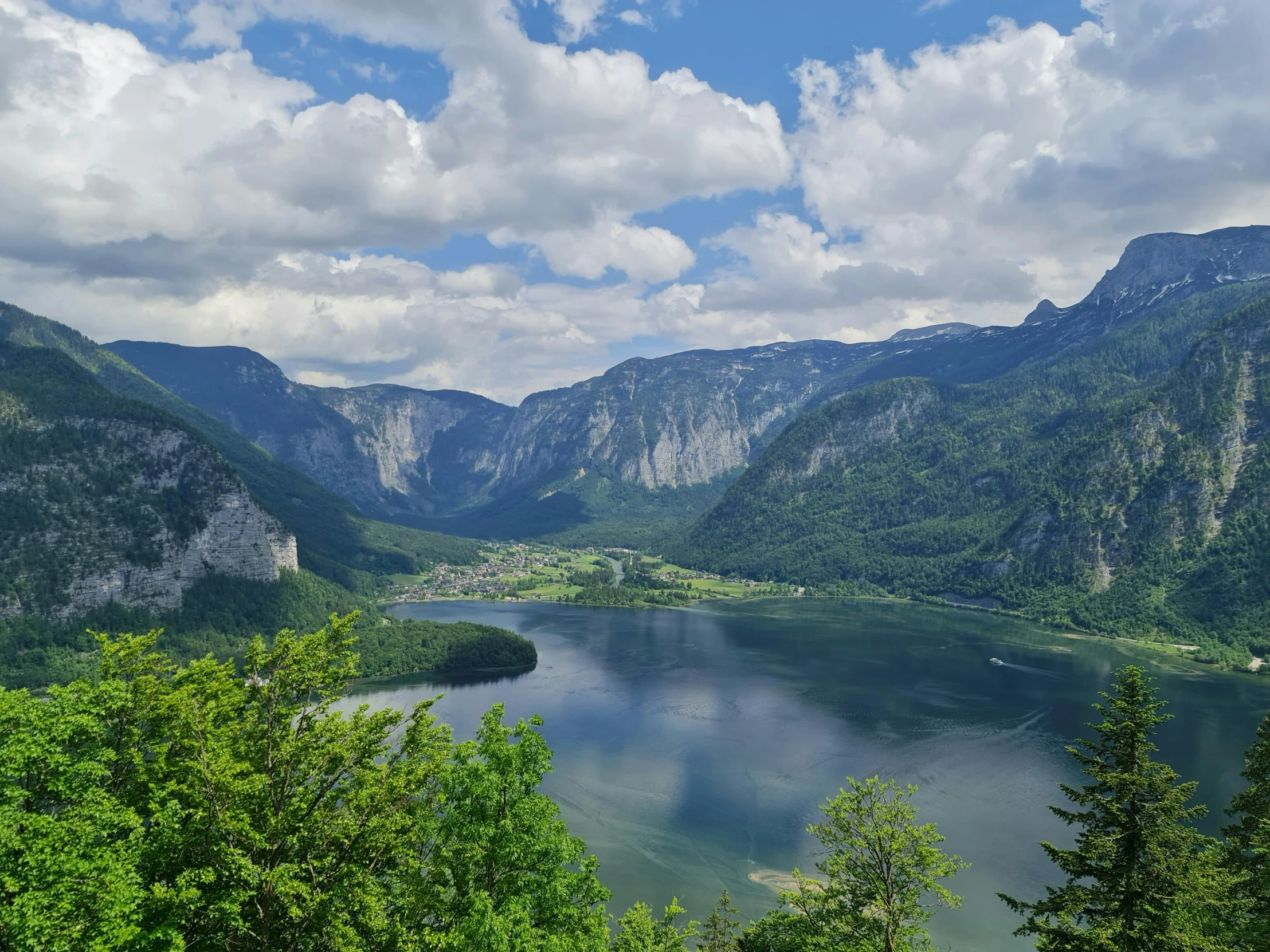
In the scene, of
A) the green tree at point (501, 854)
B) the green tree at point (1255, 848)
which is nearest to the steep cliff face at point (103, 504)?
the green tree at point (501, 854)

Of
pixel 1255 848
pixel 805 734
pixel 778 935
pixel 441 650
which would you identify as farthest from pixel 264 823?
pixel 441 650

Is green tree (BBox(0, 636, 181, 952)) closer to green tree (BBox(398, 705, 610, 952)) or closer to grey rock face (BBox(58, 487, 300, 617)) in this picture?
green tree (BBox(398, 705, 610, 952))

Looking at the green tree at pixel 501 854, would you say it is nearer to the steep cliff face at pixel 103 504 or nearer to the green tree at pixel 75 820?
the green tree at pixel 75 820

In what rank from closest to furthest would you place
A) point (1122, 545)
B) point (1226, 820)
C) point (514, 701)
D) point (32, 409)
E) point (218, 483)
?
1. point (1226, 820)
2. point (514, 701)
3. point (32, 409)
4. point (218, 483)
5. point (1122, 545)

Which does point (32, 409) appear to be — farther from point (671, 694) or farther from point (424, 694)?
point (671, 694)

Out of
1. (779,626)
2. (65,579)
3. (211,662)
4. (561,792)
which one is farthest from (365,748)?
(779,626)

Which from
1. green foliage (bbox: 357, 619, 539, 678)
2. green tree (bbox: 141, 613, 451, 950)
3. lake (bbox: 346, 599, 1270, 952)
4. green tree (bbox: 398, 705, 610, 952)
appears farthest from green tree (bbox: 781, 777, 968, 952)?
green foliage (bbox: 357, 619, 539, 678)
